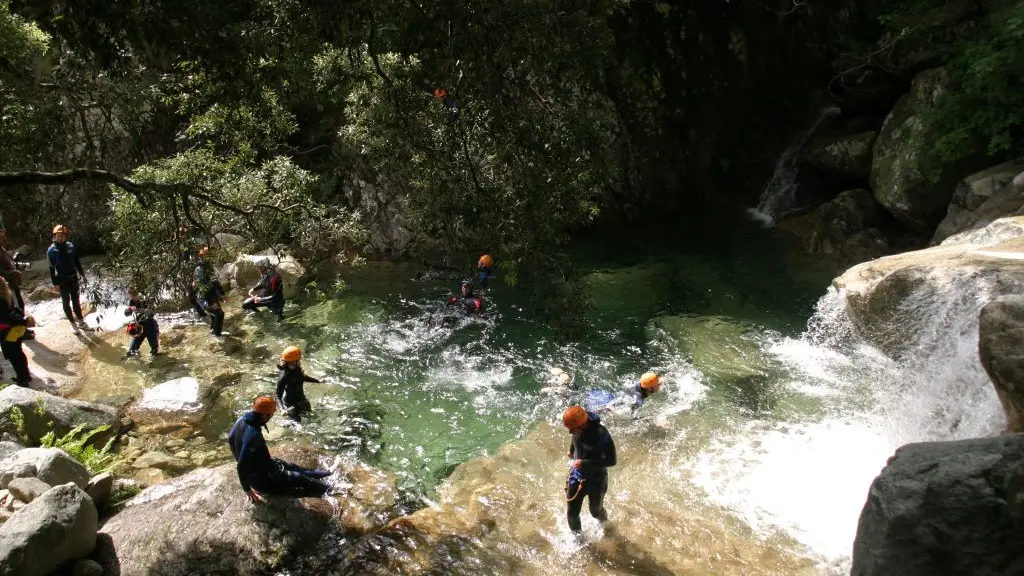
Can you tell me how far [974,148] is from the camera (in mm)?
13180

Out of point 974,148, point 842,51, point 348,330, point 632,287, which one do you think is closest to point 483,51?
point 348,330

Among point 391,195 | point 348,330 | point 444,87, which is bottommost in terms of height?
point 348,330

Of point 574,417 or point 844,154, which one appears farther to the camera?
point 844,154

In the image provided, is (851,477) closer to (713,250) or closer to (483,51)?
(483,51)

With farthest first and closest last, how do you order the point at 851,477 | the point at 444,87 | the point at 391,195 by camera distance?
the point at 391,195 < the point at 851,477 < the point at 444,87

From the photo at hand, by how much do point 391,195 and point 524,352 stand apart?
8.90m

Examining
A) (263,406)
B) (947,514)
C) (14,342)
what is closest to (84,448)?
(14,342)

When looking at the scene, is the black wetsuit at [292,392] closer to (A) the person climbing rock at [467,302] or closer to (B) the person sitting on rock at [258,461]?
(B) the person sitting on rock at [258,461]

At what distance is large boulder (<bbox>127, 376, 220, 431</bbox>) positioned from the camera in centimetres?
1017

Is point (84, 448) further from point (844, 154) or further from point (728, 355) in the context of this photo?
point (844, 154)

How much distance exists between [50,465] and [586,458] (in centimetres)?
639

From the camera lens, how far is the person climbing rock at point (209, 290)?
8734 mm

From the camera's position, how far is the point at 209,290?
34.0ft

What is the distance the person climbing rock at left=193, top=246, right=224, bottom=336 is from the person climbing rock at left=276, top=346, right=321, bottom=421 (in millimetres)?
1582
